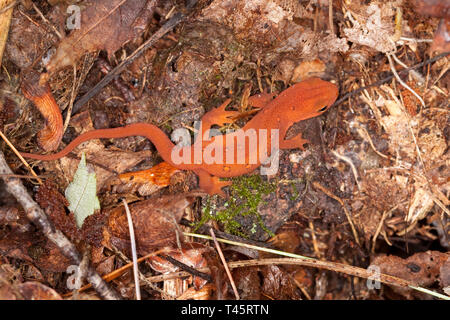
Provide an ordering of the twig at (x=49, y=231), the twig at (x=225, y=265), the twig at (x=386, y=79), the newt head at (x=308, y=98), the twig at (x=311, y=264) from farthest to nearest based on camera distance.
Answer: the newt head at (x=308, y=98), the twig at (x=386, y=79), the twig at (x=311, y=264), the twig at (x=225, y=265), the twig at (x=49, y=231)

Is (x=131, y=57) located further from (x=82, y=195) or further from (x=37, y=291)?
(x=37, y=291)

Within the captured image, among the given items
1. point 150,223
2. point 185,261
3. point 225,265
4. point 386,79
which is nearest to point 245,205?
point 225,265

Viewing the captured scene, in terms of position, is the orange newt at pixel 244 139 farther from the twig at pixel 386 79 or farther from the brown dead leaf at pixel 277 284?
the brown dead leaf at pixel 277 284

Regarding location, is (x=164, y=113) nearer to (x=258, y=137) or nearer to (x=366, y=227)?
(x=258, y=137)

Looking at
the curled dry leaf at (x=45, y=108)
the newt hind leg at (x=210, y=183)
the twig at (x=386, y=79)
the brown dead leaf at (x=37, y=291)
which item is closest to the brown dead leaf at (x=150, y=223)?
the newt hind leg at (x=210, y=183)

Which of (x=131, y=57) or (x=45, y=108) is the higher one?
(x=131, y=57)

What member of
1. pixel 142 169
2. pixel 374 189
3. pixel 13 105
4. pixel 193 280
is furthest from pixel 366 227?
pixel 13 105
